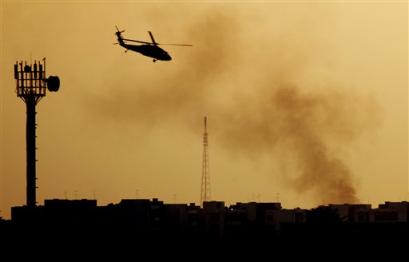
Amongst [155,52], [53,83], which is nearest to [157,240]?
[53,83]

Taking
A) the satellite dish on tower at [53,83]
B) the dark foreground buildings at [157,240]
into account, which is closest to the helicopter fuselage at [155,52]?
the dark foreground buildings at [157,240]

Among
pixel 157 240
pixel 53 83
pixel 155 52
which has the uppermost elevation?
pixel 53 83

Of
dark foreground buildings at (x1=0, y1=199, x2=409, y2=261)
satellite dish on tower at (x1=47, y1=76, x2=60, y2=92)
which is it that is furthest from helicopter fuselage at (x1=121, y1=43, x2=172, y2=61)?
satellite dish on tower at (x1=47, y1=76, x2=60, y2=92)

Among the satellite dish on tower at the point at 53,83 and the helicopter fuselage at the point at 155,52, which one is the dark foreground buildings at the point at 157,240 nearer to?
the satellite dish on tower at the point at 53,83

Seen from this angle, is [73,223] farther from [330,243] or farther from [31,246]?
[330,243]

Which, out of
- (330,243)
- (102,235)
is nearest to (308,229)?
(330,243)

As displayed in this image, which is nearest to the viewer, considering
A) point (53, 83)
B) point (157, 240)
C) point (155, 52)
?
point (155, 52)

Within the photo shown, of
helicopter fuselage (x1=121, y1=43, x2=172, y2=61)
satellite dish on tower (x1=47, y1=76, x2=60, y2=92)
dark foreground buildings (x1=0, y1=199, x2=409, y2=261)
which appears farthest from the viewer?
satellite dish on tower (x1=47, y1=76, x2=60, y2=92)

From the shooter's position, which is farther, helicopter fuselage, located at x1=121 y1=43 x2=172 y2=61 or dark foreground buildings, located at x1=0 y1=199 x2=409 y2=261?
dark foreground buildings, located at x1=0 y1=199 x2=409 y2=261

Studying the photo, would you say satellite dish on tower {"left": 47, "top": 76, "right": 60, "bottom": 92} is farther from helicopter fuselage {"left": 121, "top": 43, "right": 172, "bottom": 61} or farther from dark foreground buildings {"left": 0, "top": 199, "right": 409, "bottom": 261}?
helicopter fuselage {"left": 121, "top": 43, "right": 172, "bottom": 61}

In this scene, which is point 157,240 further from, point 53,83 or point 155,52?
point 155,52

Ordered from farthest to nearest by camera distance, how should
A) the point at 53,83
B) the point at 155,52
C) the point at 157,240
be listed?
the point at 157,240
the point at 53,83
the point at 155,52
